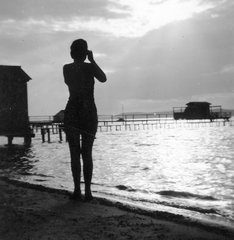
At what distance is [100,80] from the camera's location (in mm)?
4234

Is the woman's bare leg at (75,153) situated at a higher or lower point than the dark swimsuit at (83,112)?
lower

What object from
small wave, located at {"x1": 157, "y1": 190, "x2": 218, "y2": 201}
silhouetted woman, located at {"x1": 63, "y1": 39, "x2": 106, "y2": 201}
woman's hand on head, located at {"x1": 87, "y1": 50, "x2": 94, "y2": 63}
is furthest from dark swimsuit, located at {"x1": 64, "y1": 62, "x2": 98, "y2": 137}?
small wave, located at {"x1": 157, "y1": 190, "x2": 218, "y2": 201}

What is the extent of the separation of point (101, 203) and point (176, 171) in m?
5.68

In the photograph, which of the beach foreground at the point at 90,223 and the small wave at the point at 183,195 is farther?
the small wave at the point at 183,195

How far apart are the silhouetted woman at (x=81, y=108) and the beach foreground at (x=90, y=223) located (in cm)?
54

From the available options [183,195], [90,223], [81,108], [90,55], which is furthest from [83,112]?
[183,195]

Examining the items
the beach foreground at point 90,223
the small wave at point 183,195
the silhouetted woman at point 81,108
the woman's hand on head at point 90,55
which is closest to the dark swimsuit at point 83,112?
the silhouetted woman at point 81,108

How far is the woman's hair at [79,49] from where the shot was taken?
4219 millimetres

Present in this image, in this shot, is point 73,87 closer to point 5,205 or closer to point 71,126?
point 71,126

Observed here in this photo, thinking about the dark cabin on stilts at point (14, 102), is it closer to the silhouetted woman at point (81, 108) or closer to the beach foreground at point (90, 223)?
the silhouetted woman at point (81, 108)

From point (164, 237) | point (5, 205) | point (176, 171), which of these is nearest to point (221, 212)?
point (164, 237)

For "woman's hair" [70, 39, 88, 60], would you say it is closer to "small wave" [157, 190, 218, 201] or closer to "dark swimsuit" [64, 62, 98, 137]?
"dark swimsuit" [64, 62, 98, 137]

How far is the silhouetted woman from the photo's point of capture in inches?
160

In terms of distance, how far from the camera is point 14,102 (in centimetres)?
2264
